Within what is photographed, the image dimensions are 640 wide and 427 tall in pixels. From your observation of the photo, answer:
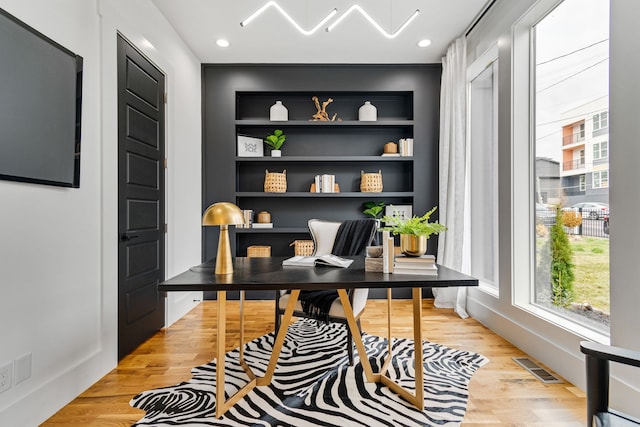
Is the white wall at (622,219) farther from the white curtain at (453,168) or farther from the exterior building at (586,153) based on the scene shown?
the white curtain at (453,168)

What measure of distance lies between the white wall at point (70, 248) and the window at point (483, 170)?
3057 millimetres

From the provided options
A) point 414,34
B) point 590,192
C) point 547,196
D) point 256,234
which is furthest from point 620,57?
point 256,234

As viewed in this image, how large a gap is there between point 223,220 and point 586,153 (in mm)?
2173

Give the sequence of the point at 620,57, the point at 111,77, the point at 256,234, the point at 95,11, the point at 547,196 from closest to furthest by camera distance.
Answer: the point at 620,57, the point at 95,11, the point at 111,77, the point at 547,196, the point at 256,234

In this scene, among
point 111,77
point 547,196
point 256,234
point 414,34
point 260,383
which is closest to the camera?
point 260,383

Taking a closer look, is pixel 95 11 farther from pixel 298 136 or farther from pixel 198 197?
pixel 298 136

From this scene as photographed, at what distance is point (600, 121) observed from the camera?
2107mm

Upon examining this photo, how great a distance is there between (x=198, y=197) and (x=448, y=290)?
2.93 meters

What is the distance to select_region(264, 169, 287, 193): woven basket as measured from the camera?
4207mm

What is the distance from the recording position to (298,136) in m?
4.51

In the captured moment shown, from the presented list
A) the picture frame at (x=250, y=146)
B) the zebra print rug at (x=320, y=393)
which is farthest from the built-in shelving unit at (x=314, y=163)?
the zebra print rug at (x=320, y=393)

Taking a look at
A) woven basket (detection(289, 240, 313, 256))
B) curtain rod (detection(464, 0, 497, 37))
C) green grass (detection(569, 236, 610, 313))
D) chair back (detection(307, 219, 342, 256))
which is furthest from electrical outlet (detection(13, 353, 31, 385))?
curtain rod (detection(464, 0, 497, 37))

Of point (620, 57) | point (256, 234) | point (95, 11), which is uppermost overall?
point (95, 11)

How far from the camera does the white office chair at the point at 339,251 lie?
2221 millimetres
